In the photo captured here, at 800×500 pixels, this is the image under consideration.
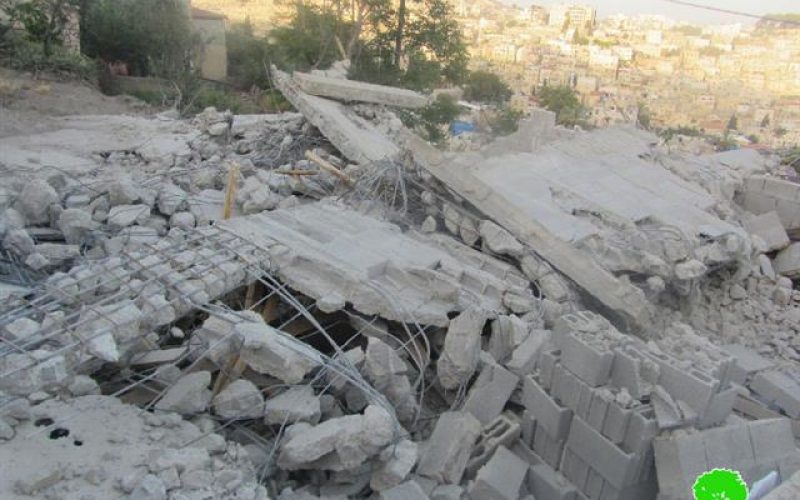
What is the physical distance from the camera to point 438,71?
1839cm

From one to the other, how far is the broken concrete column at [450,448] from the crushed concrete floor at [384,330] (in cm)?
2

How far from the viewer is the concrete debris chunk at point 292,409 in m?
4.04

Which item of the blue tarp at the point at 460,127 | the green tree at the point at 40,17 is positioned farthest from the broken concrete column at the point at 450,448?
the green tree at the point at 40,17

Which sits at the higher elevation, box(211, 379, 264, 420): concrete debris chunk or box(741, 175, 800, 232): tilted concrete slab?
box(741, 175, 800, 232): tilted concrete slab

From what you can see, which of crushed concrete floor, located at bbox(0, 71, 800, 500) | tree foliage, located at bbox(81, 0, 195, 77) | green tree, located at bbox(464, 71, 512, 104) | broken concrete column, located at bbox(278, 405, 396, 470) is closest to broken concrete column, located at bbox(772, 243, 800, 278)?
crushed concrete floor, located at bbox(0, 71, 800, 500)

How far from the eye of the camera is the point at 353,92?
33.2 ft

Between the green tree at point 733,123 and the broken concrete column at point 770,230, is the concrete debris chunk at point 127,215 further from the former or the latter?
the green tree at point 733,123

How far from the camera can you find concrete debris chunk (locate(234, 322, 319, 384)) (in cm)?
408

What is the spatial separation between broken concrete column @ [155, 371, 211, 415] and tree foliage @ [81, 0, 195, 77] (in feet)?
47.4

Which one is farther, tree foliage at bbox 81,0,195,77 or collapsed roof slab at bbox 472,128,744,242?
tree foliage at bbox 81,0,195,77

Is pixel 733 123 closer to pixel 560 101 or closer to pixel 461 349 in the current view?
pixel 560 101

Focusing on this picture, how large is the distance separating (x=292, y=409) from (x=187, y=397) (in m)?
0.63

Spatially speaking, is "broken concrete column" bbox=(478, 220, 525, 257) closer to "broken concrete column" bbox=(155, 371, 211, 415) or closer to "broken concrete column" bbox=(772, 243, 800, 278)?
"broken concrete column" bbox=(155, 371, 211, 415)

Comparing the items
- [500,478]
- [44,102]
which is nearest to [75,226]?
[500,478]
